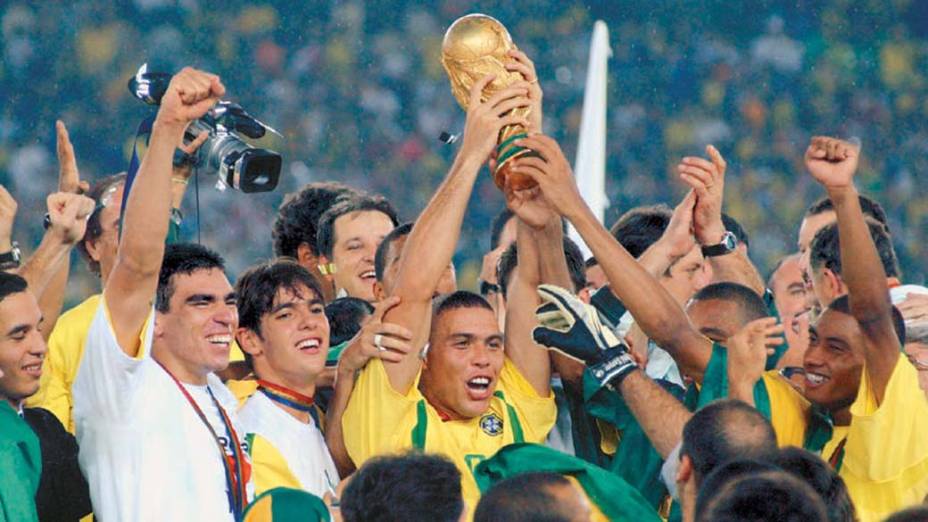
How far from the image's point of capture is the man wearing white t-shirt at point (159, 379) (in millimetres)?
3812

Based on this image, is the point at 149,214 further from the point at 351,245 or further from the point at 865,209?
the point at 865,209

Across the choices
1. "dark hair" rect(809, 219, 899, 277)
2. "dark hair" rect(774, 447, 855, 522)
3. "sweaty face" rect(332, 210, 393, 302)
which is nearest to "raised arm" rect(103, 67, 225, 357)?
"dark hair" rect(774, 447, 855, 522)

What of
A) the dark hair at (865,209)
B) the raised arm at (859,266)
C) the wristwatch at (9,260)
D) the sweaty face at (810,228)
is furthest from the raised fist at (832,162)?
the wristwatch at (9,260)

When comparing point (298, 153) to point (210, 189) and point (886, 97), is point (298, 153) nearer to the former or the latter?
point (210, 189)

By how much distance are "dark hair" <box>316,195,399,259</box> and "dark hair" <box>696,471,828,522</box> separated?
327cm

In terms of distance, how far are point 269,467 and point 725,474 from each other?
5.23ft

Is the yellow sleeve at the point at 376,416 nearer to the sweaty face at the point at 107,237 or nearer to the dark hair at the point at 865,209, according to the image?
the sweaty face at the point at 107,237

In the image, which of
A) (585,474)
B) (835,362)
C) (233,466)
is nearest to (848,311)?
(835,362)

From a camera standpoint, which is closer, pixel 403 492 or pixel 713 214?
pixel 403 492

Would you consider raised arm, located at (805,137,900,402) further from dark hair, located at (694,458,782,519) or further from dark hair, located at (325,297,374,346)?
dark hair, located at (325,297,374,346)

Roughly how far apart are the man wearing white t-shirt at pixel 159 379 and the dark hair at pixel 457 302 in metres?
0.63

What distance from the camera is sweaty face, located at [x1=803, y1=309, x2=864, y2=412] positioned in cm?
440

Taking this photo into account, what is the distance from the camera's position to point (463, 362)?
176 inches

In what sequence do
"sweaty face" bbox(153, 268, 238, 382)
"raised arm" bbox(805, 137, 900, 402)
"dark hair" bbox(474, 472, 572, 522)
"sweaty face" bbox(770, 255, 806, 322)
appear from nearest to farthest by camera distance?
"dark hair" bbox(474, 472, 572, 522) < "sweaty face" bbox(153, 268, 238, 382) < "raised arm" bbox(805, 137, 900, 402) < "sweaty face" bbox(770, 255, 806, 322)
